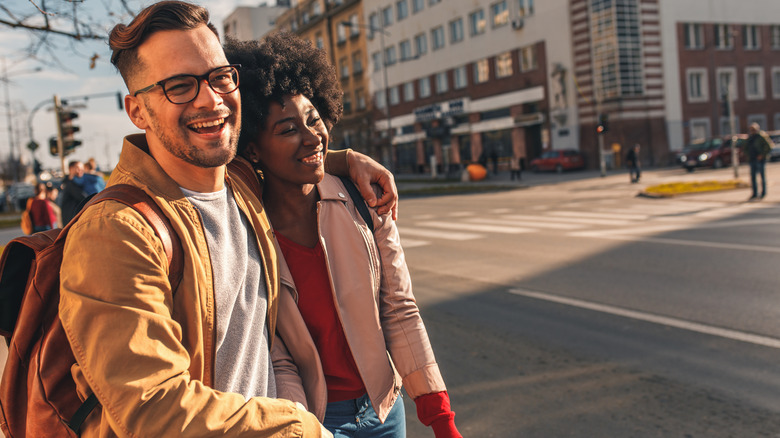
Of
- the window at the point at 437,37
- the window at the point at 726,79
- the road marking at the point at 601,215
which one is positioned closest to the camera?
the road marking at the point at 601,215

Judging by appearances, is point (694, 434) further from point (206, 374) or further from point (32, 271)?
point (32, 271)

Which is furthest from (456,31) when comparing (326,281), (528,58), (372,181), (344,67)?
(326,281)

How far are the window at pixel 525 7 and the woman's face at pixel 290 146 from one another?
39088 mm

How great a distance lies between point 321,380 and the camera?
1911mm

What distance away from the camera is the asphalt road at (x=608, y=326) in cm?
405

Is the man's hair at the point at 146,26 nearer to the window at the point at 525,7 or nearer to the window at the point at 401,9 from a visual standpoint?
the window at the point at 525,7

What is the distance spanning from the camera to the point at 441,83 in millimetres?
A: 47531

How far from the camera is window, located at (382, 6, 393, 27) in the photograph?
51594mm

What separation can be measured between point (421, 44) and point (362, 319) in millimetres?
48747

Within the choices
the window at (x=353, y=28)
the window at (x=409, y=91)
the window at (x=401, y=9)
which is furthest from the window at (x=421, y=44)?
the window at (x=353, y=28)

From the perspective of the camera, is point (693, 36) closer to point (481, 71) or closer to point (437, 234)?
point (481, 71)

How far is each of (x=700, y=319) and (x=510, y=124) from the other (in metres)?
35.4

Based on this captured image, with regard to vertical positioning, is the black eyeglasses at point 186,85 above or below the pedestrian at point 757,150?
above

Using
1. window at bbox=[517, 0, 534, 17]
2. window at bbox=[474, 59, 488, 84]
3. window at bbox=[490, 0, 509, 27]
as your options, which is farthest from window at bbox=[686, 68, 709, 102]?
window at bbox=[474, 59, 488, 84]
